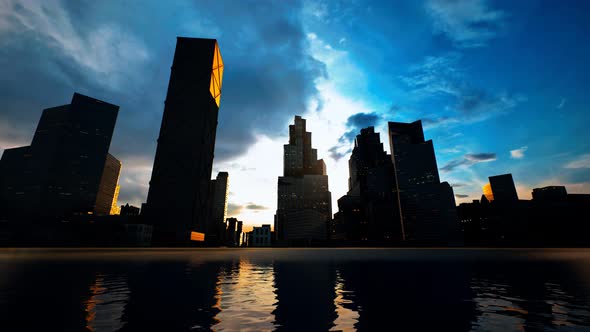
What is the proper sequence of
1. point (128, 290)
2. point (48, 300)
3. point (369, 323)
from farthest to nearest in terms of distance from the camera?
point (128, 290) → point (48, 300) → point (369, 323)

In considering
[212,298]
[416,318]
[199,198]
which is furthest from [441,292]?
[199,198]

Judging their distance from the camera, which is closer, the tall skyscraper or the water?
the water

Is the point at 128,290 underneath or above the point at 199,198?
underneath

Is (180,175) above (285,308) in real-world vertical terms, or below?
above

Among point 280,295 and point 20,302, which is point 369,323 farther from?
point 20,302

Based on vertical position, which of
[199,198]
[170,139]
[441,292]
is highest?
[170,139]

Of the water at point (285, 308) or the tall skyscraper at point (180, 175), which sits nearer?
the water at point (285, 308)

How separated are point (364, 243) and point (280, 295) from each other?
19308 cm

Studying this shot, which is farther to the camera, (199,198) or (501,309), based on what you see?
(199,198)

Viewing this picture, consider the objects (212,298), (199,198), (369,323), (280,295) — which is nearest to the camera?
(369,323)

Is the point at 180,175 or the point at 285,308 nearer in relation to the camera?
the point at 285,308

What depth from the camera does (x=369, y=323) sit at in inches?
444

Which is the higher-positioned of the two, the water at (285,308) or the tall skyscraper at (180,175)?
the tall skyscraper at (180,175)

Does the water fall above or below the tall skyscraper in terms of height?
below
